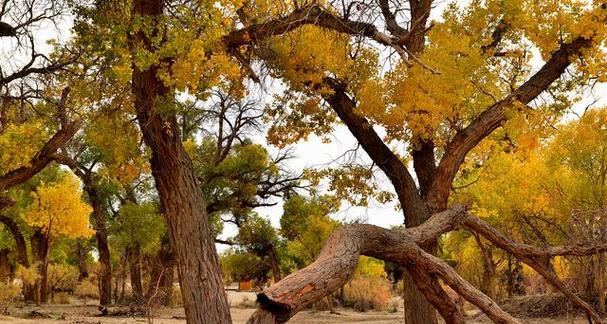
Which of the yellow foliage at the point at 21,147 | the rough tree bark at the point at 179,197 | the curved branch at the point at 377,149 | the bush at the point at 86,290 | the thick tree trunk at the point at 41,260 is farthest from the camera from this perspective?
the bush at the point at 86,290

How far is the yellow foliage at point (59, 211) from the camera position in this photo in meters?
23.3

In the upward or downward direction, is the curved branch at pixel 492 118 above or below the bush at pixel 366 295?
above

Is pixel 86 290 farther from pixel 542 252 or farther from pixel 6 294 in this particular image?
pixel 542 252

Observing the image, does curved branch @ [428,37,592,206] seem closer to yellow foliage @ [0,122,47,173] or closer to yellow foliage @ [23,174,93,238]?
yellow foliage @ [0,122,47,173]

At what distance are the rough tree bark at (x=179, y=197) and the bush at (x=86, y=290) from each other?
27.6 metres

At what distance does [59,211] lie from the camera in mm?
23484

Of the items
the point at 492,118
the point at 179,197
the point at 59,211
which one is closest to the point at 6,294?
the point at 59,211

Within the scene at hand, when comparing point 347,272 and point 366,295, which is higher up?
point 347,272

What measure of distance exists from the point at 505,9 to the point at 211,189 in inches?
641

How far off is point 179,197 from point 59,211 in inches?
712

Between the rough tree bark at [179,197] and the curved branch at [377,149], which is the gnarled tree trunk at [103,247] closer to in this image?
the curved branch at [377,149]

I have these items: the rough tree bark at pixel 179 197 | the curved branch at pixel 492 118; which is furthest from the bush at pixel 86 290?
the rough tree bark at pixel 179 197

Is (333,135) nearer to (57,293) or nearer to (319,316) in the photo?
(319,316)

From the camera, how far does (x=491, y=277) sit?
22750mm
